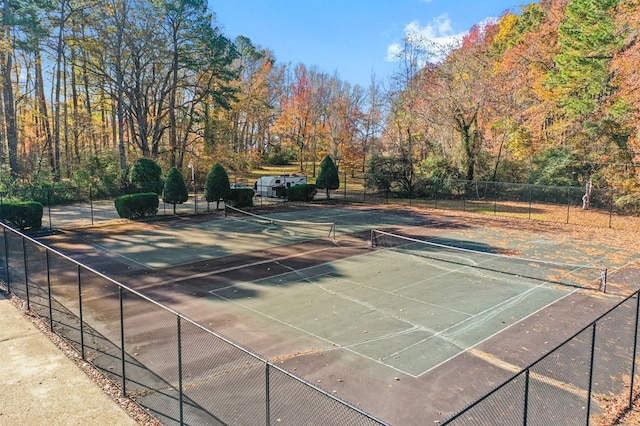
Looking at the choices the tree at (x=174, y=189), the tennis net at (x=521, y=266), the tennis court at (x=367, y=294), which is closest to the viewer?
the tennis court at (x=367, y=294)

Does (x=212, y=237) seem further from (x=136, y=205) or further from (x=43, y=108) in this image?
(x=43, y=108)

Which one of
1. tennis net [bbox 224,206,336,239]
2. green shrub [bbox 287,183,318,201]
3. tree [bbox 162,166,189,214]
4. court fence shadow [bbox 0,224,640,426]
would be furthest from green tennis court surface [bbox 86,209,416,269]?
green shrub [bbox 287,183,318,201]

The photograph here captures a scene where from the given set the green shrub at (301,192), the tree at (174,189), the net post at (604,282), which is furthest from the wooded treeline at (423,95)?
the net post at (604,282)

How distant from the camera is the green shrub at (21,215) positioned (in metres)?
21.2

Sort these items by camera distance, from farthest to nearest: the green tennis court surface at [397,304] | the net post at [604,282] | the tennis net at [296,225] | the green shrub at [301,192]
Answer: the green shrub at [301,192] → the tennis net at [296,225] → the net post at [604,282] → the green tennis court surface at [397,304]

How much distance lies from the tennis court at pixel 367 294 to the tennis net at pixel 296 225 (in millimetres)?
270

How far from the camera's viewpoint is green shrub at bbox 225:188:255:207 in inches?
1206

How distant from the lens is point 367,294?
13.1 m

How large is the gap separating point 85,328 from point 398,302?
7.83 m

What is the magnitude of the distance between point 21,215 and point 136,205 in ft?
18.5

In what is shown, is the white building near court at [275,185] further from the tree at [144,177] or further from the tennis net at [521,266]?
the tennis net at [521,266]

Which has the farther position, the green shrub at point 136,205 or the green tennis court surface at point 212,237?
the green shrub at point 136,205

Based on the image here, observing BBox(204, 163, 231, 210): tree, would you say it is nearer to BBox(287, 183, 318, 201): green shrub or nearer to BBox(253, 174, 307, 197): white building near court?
BBox(287, 183, 318, 201): green shrub

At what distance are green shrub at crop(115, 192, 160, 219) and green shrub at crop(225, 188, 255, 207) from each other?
17.8 feet
